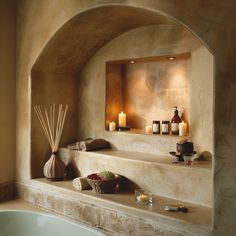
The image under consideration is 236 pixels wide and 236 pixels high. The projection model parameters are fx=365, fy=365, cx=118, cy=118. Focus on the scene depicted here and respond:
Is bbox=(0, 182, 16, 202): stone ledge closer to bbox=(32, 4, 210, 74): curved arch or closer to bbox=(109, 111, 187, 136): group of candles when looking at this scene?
bbox=(32, 4, 210, 74): curved arch

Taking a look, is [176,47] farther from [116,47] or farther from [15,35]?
[15,35]

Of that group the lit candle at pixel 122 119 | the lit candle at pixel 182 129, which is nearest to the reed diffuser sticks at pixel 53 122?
the lit candle at pixel 122 119

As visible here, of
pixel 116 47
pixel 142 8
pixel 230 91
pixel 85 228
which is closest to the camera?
pixel 230 91

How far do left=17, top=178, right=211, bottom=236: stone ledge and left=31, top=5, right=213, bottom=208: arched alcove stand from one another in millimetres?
416

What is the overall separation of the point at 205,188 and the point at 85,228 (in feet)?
3.35

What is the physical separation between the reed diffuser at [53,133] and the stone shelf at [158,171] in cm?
24

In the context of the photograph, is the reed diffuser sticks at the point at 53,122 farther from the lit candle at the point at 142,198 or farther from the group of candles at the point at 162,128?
the lit candle at the point at 142,198

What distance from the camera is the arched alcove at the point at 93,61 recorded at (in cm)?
328

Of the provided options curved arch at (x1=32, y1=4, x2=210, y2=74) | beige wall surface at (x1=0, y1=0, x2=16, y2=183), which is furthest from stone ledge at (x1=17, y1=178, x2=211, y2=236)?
curved arch at (x1=32, y1=4, x2=210, y2=74)

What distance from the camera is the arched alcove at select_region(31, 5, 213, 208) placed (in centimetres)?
328

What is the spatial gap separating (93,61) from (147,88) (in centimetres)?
71

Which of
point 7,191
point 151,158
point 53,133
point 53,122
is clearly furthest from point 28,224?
point 151,158

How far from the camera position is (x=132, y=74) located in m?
4.17

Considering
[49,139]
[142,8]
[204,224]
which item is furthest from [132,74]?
[204,224]
